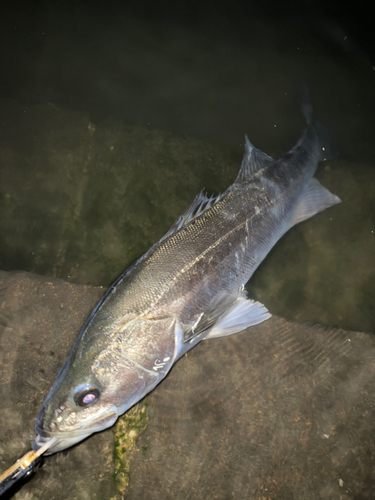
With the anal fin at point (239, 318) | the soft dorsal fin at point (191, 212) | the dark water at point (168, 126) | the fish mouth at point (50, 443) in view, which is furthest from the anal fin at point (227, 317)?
the fish mouth at point (50, 443)

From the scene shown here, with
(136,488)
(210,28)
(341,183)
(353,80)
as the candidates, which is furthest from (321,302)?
(210,28)

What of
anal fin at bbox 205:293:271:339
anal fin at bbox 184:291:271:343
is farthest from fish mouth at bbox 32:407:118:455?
anal fin at bbox 205:293:271:339

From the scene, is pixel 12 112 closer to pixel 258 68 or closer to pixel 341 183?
pixel 258 68

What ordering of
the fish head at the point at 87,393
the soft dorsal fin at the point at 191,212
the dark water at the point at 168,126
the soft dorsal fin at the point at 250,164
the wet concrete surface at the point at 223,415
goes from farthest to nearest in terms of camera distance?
the dark water at the point at 168,126 → the soft dorsal fin at the point at 250,164 → the soft dorsal fin at the point at 191,212 → the wet concrete surface at the point at 223,415 → the fish head at the point at 87,393

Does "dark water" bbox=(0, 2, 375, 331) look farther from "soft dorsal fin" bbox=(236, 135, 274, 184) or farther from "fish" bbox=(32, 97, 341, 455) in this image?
"fish" bbox=(32, 97, 341, 455)

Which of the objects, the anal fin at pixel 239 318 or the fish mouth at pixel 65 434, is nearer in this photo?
the fish mouth at pixel 65 434

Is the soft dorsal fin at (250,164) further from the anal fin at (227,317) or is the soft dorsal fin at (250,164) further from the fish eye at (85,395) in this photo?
the fish eye at (85,395)
